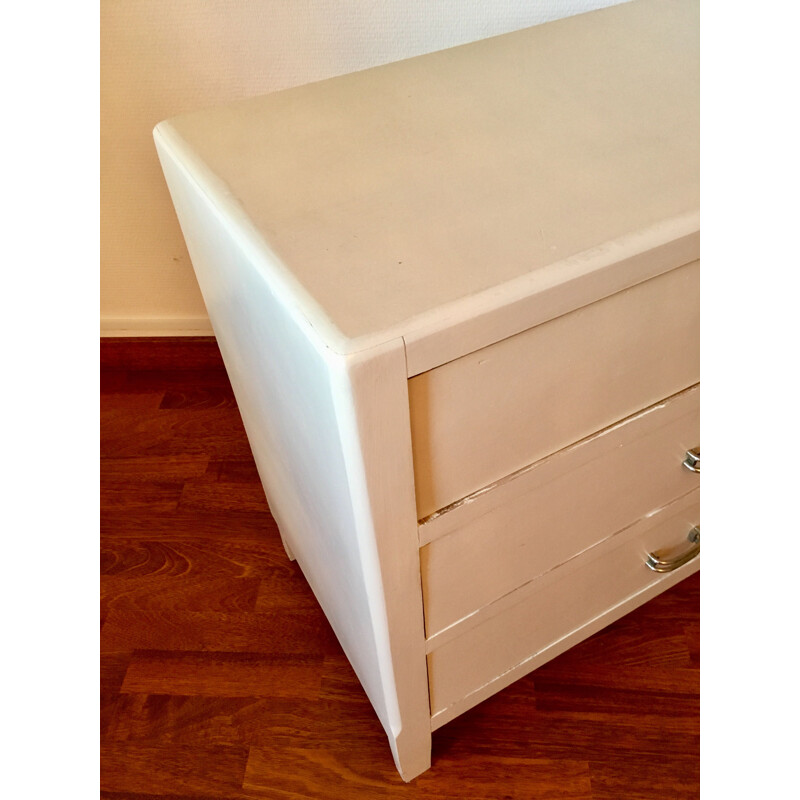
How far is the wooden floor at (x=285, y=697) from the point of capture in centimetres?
86

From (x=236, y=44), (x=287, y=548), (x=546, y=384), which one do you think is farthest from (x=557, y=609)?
(x=236, y=44)

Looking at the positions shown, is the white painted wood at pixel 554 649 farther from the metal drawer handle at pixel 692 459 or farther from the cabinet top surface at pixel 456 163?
the cabinet top surface at pixel 456 163

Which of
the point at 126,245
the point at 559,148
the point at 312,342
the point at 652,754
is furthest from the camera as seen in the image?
the point at 126,245

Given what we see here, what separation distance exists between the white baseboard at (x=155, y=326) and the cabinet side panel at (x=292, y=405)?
483 millimetres

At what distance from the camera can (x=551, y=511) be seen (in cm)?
63

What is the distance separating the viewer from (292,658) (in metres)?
0.97

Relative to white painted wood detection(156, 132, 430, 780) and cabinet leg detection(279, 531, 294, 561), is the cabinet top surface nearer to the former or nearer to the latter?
white painted wood detection(156, 132, 430, 780)

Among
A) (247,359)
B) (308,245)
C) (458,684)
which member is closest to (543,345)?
(308,245)

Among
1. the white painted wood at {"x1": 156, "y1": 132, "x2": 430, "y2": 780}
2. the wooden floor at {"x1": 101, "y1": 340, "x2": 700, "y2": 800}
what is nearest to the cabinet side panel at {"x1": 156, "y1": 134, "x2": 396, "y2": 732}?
the white painted wood at {"x1": 156, "y1": 132, "x2": 430, "y2": 780}

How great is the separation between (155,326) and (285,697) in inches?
26.9

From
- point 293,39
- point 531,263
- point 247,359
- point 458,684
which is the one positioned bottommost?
point 458,684

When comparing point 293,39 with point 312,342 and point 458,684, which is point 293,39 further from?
point 458,684

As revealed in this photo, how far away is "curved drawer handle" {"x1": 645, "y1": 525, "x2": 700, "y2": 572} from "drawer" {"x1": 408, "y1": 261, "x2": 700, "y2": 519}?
254 millimetres

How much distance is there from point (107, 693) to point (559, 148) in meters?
0.83
